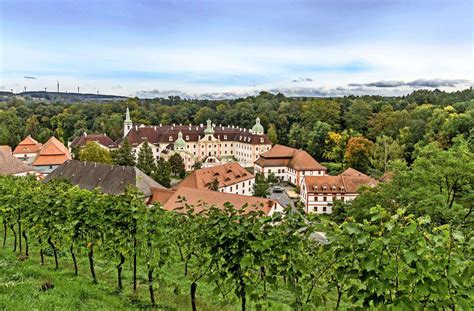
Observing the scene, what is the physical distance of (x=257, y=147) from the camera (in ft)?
238

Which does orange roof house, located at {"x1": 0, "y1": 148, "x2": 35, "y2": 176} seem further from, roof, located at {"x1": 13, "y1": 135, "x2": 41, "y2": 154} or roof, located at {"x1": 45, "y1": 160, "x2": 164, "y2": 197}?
roof, located at {"x1": 13, "y1": 135, "x2": 41, "y2": 154}

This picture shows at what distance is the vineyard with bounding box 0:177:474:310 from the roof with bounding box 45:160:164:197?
75.6 ft

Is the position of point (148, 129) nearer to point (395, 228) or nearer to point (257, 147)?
point (257, 147)

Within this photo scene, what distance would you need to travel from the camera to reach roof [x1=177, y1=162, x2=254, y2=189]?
1532 inches

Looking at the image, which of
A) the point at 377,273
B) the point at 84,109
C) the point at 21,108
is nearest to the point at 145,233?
the point at 377,273

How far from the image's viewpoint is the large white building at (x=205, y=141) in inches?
2822

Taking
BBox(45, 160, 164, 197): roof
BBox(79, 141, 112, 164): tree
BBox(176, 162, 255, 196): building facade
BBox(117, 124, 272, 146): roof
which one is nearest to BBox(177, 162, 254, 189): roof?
BBox(176, 162, 255, 196): building facade

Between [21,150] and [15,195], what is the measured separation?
60588 mm

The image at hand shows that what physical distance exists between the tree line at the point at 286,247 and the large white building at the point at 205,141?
191ft

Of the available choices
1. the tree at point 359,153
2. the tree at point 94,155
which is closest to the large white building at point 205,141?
the tree at point 359,153

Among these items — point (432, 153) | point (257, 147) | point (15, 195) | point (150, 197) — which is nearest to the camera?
point (15, 195)

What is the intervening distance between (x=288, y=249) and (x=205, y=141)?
236ft

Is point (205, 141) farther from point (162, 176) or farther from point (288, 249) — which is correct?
point (288, 249)

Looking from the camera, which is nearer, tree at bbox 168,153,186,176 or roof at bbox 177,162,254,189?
roof at bbox 177,162,254,189
